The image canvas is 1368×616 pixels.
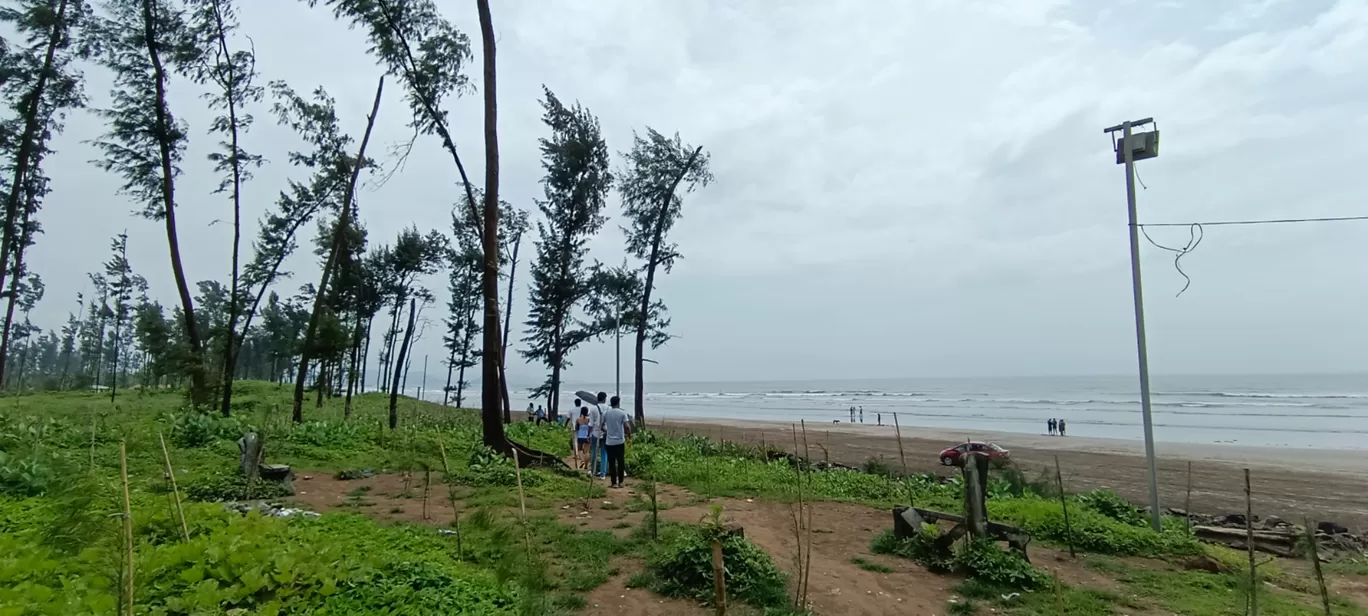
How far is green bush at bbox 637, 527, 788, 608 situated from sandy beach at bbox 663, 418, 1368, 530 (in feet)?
41.9

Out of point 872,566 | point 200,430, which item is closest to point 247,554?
point 872,566

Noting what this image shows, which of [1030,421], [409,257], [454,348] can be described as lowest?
[1030,421]

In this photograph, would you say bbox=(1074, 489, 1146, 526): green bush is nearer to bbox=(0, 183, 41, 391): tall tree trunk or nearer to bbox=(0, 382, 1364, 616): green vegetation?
bbox=(0, 382, 1364, 616): green vegetation

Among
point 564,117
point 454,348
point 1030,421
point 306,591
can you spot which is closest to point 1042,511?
point 306,591

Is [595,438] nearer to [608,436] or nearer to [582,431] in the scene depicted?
[608,436]

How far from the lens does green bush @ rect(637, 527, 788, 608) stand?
18.2 ft

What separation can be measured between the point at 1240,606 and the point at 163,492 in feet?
35.5

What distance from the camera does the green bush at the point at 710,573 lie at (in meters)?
5.54

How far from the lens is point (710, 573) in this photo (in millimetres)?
5672

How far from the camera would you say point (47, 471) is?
7371mm

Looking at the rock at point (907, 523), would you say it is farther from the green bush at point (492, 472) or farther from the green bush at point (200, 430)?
the green bush at point (200, 430)

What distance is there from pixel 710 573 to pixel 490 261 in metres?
8.19

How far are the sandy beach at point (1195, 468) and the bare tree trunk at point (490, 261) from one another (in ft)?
36.8

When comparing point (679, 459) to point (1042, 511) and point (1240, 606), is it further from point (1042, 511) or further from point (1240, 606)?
point (1240, 606)
